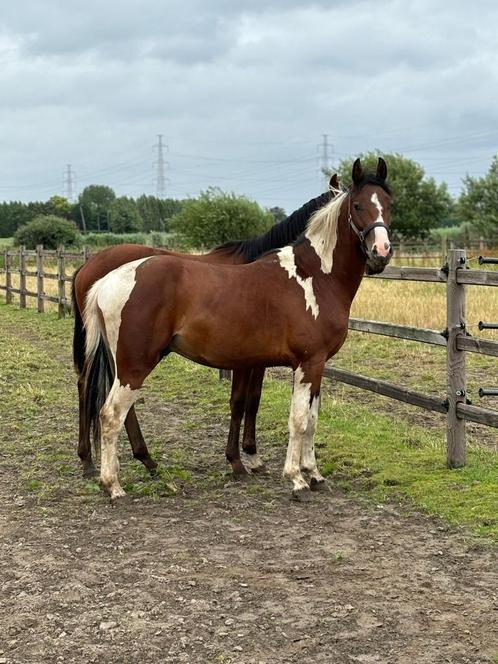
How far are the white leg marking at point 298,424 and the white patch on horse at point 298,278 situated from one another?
45cm

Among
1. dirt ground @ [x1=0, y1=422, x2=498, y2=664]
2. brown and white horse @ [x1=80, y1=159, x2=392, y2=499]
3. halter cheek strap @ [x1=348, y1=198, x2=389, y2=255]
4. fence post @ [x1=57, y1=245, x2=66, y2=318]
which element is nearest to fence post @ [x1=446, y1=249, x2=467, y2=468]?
brown and white horse @ [x1=80, y1=159, x2=392, y2=499]

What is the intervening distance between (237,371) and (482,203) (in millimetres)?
37601

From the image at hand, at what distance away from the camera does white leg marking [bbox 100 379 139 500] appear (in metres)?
4.96

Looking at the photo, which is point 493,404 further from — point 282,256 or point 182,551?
point 182,551

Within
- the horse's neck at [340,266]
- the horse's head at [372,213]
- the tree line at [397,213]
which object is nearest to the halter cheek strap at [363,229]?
the horse's head at [372,213]

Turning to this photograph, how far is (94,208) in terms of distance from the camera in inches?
3278

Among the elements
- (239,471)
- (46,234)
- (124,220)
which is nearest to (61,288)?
(239,471)

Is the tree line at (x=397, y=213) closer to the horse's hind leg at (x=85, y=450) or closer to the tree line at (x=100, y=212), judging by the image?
the tree line at (x=100, y=212)

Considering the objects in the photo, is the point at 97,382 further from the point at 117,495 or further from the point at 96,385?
the point at 117,495

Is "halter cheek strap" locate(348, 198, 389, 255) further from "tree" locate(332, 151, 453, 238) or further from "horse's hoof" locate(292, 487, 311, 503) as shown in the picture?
"tree" locate(332, 151, 453, 238)

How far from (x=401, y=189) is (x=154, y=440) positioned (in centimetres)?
4004

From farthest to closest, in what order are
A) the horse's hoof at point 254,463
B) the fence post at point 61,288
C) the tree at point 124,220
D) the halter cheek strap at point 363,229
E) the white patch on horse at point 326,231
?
the tree at point 124,220 → the fence post at point 61,288 → the horse's hoof at point 254,463 → the white patch on horse at point 326,231 → the halter cheek strap at point 363,229

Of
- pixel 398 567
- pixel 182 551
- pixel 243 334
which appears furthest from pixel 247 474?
pixel 398 567

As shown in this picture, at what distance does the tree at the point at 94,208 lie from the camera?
82000 millimetres
